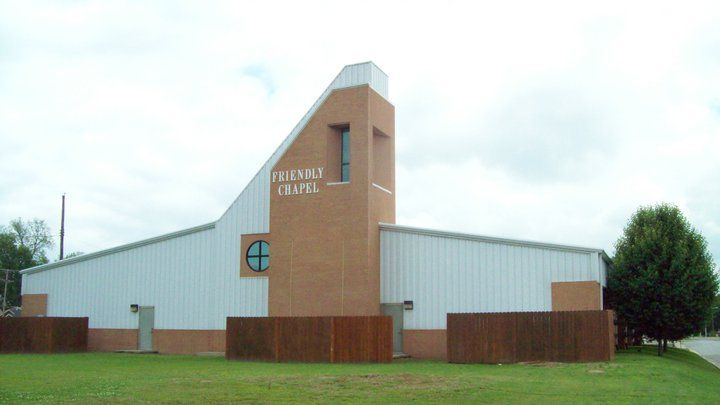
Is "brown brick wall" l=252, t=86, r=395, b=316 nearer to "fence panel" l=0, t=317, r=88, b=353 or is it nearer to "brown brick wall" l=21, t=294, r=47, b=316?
"fence panel" l=0, t=317, r=88, b=353

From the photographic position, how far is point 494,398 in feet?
49.6

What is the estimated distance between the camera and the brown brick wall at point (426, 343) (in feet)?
97.3

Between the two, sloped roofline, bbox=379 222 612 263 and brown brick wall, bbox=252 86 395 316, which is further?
brown brick wall, bbox=252 86 395 316

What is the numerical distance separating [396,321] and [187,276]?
10194mm

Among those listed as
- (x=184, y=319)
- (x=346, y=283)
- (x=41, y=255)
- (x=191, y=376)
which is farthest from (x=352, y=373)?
(x=41, y=255)

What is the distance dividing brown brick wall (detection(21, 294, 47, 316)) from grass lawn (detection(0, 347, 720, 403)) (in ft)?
45.6

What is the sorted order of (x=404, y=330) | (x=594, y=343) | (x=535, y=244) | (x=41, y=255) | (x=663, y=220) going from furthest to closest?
1. (x=41, y=255)
2. (x=663, y=220)
3. (x=404, y=330)
4. (x=535, y=244)
5. (x=594, y=343)

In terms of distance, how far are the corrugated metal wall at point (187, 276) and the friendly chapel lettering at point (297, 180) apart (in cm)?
69

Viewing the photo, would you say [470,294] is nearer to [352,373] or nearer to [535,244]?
[535,244]

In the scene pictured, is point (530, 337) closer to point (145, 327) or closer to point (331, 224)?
point (331, 224)

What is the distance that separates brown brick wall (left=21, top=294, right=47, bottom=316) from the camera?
3744 cm

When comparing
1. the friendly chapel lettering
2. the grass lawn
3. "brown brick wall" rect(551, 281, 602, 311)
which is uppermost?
the friendly chapel lettering

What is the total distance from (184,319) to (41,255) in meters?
64.1

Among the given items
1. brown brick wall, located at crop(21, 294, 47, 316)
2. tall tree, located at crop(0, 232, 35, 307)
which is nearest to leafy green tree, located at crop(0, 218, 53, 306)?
tall tree, located at crop(0, 232, 35, 307)
